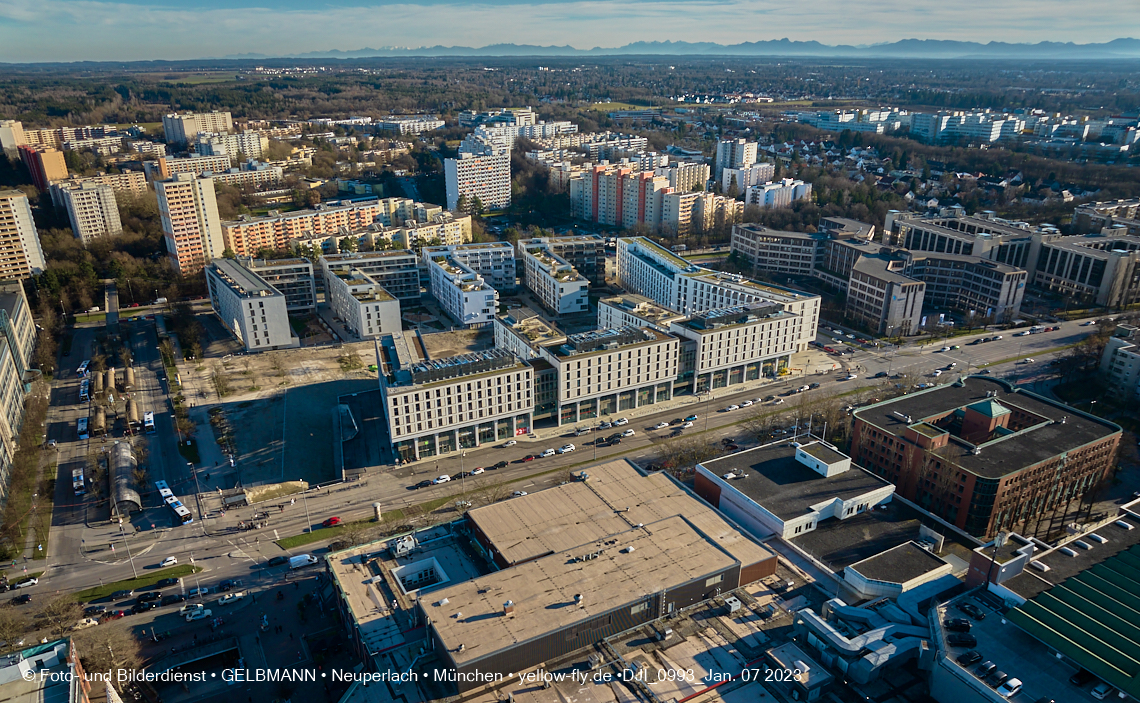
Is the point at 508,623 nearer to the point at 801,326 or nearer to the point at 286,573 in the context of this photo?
the point at 286,573

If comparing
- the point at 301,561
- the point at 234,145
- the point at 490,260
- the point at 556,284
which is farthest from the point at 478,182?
the point at 301,561

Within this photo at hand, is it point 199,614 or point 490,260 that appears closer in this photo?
point 199,614

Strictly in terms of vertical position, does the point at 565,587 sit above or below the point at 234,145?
below

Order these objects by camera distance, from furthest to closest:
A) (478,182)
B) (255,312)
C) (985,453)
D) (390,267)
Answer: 1. (478,182)
2. (390,267)
3. (255,312)
4. (985,453)

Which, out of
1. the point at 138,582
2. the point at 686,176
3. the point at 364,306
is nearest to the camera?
the point at 138,582

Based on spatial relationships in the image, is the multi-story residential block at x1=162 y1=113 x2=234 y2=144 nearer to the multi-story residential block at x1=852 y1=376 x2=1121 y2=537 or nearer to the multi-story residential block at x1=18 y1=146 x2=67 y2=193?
the multi-story residential block at x1=18 y1=146 x2=67 y2=193

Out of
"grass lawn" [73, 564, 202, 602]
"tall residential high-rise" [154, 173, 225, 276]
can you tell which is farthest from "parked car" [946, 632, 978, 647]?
"tall residential high-rise" [154, 173, 225, 276]

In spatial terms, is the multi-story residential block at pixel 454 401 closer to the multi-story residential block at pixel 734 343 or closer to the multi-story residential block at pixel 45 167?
the multi-story residential block at pixel 734 343

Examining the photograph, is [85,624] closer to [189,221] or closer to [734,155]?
[189,221]

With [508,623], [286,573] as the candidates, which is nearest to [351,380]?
[286,573]
